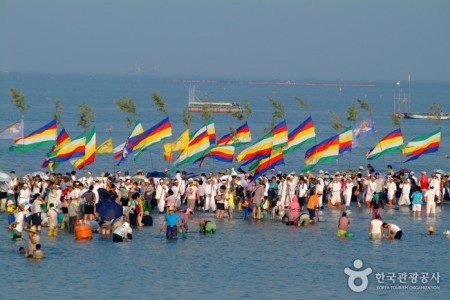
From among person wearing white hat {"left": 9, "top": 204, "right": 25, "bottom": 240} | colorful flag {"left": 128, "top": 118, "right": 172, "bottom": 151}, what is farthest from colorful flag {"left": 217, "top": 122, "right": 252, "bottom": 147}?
person wearing white hat {"left": 9, "top": 204, "right": 25, "bottom": 240}

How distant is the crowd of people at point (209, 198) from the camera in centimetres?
2883

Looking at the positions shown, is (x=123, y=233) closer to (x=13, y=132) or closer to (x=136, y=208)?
(x=136, y=208)

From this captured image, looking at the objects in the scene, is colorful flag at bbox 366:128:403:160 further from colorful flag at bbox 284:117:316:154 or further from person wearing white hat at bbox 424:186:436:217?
person wearing white hat at bbox 424:186:436:217

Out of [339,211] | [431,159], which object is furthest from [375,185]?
[431,159]

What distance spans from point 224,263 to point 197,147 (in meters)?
12.5

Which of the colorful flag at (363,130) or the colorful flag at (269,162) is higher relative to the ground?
the colorful flag at (363,130)

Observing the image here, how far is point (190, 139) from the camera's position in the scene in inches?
1555

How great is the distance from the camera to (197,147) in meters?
37.8

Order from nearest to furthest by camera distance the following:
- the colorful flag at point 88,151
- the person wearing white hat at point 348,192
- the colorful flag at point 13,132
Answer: the person wearing white hat at point 348,192 → the colorful flag at point 88,151 → the colorful flag at point 13,132

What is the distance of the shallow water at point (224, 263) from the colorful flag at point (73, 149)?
631 cm

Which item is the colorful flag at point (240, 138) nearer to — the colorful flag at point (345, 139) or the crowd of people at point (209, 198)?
the crowd of people at point (209, 198)

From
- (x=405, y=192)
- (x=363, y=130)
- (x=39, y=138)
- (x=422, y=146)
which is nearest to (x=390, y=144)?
(x=422, y=146)

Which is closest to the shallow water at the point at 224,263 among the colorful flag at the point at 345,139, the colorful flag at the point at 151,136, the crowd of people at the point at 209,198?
the crowd of people at the point at 209,198

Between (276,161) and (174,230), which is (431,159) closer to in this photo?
(276,161)
